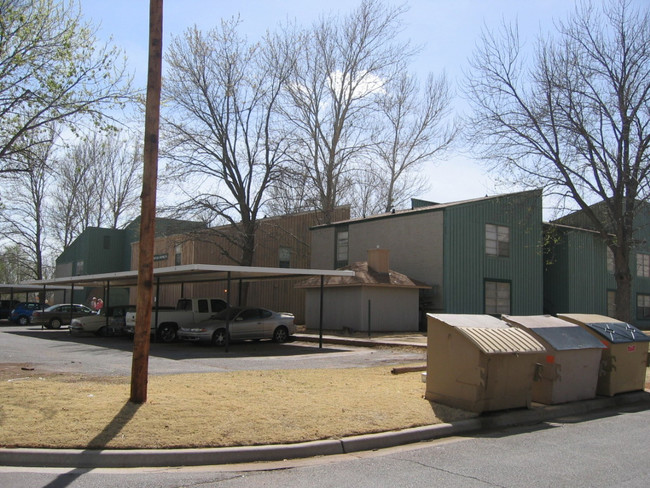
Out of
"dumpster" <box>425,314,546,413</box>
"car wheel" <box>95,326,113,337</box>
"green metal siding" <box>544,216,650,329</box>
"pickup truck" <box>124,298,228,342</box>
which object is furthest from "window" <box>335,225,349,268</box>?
"dumpster" <box>425,314,546,413</box>

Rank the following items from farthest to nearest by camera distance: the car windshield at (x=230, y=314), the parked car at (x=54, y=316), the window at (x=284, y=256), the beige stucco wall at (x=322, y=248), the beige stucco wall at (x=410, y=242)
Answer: the window at (x=284, y=256)
the parked car at (x=54, y=316)
the beige stucco wall at (x=322, y=248)
the beige stucco wall at (x=410, y=242)
the car windshield at (x=230, y=314)

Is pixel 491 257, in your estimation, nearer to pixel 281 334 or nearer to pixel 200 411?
pixel 281 334

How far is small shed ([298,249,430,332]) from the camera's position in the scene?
2652 cm

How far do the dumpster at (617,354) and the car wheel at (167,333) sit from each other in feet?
51.6

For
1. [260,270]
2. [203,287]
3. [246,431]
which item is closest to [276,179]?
[203,287]

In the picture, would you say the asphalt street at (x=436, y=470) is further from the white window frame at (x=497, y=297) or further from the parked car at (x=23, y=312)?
the parked car at (x=23, y=312)

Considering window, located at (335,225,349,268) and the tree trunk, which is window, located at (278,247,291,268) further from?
the tree trunk

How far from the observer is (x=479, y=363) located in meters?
8.96

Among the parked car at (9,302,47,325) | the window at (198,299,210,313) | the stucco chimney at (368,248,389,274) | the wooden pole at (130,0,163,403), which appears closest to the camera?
the wooden pole at (130,0,163,403)

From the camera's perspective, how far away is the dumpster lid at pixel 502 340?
353 inches

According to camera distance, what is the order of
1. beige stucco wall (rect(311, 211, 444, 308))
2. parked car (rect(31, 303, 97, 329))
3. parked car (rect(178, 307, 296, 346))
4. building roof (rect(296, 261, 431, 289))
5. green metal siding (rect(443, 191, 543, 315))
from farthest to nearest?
parked car (rect(31, 303, 97, 329)), beige stucco wall (rect(311, 211, 444, 308)), green metal siding (rect(443, 191, 543, 315)), building roof (rect(296, 261, 431, 289)), parked car (rect(178, 307, 296, 346))

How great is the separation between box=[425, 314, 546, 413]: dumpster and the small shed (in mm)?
16114

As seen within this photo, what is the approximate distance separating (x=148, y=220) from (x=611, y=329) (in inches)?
342

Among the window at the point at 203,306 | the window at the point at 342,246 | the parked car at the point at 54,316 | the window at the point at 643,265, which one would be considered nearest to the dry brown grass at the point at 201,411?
the window at the point at 203,306
